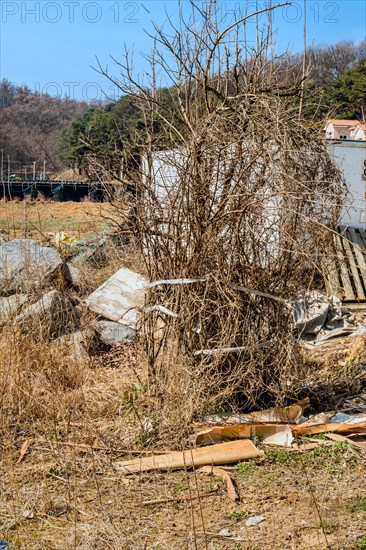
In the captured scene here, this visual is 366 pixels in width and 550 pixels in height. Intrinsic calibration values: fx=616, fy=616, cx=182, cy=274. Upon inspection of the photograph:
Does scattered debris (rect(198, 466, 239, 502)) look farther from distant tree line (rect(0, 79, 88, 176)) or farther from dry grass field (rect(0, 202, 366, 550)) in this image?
distant tree line (rect(0, 79, 88, 176))

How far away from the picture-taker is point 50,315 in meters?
6.72

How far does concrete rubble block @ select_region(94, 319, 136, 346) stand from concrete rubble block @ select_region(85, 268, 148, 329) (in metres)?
0.13

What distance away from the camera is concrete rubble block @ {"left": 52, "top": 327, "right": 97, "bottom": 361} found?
249 inches

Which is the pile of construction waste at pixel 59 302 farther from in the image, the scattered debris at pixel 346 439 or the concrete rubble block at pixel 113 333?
the scattered debris at pixel 346 439

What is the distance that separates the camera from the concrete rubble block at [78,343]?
20.8ft

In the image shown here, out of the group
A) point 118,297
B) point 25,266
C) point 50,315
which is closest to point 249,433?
point 50,315

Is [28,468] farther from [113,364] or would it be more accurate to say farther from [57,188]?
[57,188]

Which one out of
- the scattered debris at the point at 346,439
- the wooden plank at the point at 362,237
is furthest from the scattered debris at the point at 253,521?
the wooden plank at the point at 362,237

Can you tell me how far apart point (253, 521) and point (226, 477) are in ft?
1.92

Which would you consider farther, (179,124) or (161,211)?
(179,124)

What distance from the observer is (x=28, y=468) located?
4.05 meters

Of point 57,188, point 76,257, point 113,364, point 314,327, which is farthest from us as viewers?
point 57,188

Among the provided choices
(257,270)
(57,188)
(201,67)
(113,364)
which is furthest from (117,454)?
(57,188)

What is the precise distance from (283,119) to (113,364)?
3.39 metres
